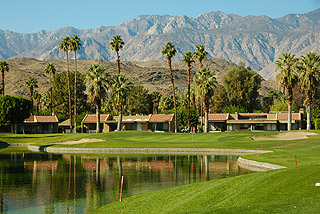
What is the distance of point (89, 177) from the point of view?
122 ft

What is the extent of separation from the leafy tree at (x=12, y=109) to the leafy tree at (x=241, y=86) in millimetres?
60634

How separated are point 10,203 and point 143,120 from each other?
86.4 meters

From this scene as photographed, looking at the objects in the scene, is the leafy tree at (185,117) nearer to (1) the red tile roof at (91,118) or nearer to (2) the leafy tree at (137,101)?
(1) the red tile roof at (91,118)

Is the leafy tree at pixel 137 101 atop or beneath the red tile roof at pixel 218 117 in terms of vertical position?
atop

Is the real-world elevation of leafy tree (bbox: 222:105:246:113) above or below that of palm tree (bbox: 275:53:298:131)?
below

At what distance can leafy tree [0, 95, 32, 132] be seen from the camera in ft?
300

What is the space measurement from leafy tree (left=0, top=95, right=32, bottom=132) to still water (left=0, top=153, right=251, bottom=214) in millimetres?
39562

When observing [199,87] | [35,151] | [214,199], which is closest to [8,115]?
[35,151]

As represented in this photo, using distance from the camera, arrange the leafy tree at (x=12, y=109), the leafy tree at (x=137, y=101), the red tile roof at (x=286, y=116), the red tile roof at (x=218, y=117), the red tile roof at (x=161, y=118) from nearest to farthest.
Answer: the leafy tree at (x=12, y=109) < the red tile roof at (x=286, y=116) < the red tile roof at (x=161, y=118) < the red tile roof at (x=218, y=117) < the leafy tree at (x=137, y=101)

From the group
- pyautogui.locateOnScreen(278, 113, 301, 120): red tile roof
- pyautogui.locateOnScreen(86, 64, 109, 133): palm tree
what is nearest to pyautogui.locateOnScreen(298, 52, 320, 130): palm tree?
pyautogui.locateOnScreen(278, 113, 301, 120): red tile roof

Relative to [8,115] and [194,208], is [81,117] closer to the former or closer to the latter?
[8,115]

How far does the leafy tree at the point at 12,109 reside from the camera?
300 ft

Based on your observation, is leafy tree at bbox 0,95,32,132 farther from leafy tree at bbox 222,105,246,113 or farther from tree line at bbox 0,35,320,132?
leafy tree at bbox 222,105,246,113

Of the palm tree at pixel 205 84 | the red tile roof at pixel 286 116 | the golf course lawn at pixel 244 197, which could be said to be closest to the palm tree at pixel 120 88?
the palm tree at pixel 205 84
